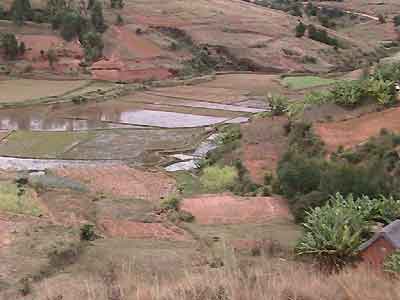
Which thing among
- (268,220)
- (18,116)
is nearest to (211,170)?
(268,220)

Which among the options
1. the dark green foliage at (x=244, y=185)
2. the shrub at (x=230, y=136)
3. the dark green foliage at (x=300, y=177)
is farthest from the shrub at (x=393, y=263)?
the shrub at (x=230, y=136)

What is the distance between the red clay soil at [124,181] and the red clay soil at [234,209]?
1.57 m

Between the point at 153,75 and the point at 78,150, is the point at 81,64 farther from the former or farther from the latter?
the point at 78,150

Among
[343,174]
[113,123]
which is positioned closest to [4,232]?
[343,174]

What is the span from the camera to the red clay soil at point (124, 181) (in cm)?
1812

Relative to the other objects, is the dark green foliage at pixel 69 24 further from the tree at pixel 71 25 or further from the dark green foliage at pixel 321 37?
the dark green foliage at pixel 321 37

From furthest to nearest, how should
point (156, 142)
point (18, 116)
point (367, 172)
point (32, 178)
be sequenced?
point (18, 116)
point (156, 142)
point (32, 178)
point (367, 172)

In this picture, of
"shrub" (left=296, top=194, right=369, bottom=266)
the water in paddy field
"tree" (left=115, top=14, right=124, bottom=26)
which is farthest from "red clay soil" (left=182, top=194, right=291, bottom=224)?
"tree" (left=115, top=14, right=124, bottom=26)

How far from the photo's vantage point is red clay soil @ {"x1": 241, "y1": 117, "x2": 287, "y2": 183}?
20344mm

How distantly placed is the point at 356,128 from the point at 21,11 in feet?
112

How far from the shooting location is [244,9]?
6288cm

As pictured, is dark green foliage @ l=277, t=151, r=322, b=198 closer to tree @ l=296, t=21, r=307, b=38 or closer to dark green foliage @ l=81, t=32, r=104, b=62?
dark green foliage @ l=81, t=32, r=104, b=62

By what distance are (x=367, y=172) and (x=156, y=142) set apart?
12853mm

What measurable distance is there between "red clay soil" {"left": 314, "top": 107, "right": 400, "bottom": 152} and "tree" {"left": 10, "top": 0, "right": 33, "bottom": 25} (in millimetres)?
32624
